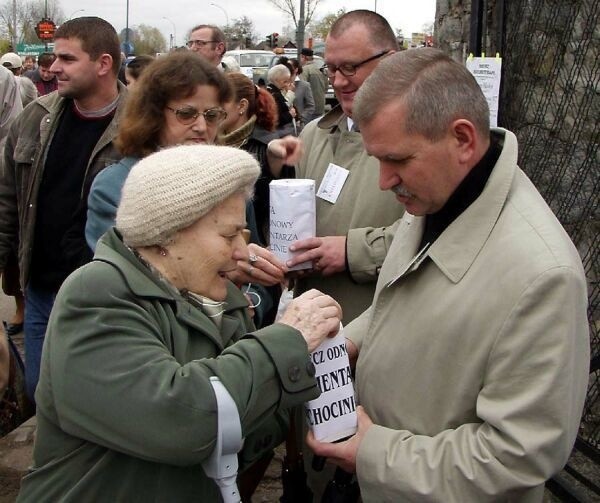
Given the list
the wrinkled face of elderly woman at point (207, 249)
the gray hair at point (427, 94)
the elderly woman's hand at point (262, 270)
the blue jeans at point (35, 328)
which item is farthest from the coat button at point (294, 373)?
the blue jeans at point (35, 328)

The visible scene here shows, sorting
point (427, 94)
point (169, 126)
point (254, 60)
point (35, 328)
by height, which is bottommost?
point (254, 60)

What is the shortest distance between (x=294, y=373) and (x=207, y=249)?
14.6 inches

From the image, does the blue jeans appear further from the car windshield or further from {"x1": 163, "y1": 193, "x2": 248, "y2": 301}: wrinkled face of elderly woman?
the car windshield

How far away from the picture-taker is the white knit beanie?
1.70 m

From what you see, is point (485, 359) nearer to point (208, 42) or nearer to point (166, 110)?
point (166, 110)

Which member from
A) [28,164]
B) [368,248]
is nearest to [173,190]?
[368,248]

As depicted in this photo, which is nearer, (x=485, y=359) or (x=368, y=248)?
(x=485, y=359)

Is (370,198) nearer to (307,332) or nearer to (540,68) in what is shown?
(307,332)

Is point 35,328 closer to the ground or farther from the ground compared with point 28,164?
closer to the ground

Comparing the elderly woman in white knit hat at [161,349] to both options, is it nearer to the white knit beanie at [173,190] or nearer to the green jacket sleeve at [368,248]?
the white knit beanie at [173,190]

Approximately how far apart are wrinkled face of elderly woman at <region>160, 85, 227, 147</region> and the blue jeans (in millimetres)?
1300

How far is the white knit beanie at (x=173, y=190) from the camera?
1.70 meters

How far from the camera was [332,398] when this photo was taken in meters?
1.92

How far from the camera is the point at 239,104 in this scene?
4.31 metres
